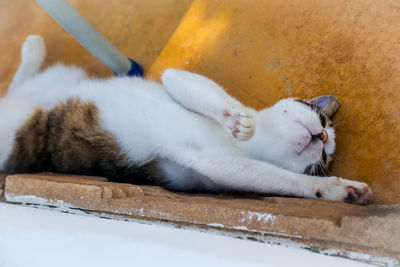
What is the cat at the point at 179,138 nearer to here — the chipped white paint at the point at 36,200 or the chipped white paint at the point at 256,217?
the chipped white paint at the point at 256,217

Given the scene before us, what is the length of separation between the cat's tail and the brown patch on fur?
68cm

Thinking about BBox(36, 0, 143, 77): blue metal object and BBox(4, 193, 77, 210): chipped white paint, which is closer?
BBox(4, 193, 77, 210): chipped white paint

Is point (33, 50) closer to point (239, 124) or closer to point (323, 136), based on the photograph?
point (239, 124)

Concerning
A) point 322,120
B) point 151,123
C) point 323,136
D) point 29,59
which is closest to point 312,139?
point 323,136

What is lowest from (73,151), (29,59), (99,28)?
(73,151)

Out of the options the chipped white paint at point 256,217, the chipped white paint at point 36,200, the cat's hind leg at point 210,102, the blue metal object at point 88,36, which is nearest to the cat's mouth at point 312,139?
the cat's hind leg at point 210,102

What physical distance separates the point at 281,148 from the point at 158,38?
1.22 metres

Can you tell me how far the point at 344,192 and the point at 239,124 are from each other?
1.58 feet

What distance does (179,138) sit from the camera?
151 centimetres

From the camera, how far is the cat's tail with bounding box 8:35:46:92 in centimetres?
224

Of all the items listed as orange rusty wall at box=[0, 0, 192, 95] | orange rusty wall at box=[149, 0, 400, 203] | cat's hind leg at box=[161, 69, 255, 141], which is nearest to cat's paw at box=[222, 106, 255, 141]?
cat's hind leg at box=[161, 69, 255, 141]

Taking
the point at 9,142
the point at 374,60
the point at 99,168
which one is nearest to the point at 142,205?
the point at 99,168

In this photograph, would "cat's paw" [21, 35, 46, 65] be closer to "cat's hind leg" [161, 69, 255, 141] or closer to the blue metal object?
the blue metal object

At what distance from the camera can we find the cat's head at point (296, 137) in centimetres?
144
